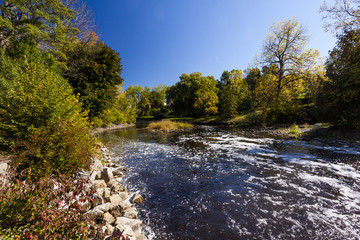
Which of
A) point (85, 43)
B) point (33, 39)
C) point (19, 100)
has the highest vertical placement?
point (85, 43)

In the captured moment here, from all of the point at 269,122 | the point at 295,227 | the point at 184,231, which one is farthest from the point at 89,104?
the point at 269,122

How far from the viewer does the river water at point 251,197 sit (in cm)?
288

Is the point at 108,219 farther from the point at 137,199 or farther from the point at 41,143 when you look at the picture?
the point at 41,143

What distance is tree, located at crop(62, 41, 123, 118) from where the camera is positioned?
15789 millimetres

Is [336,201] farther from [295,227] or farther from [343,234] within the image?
[295,227]

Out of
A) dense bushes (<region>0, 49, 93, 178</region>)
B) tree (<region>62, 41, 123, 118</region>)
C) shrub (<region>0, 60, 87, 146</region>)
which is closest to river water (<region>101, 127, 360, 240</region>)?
dense bushes (<region>0, 49, 93, 178</region>)

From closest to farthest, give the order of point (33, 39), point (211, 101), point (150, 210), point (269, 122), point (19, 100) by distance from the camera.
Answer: point (150, 210) < point (19, 100) < point (33, 39) < point (269, 122) < point (211, 101)

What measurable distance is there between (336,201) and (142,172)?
6209mm

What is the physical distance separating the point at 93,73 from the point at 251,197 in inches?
753

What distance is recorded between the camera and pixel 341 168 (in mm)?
5590

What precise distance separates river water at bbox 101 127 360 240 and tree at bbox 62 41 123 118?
13542mm

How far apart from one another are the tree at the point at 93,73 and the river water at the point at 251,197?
13.5 metres

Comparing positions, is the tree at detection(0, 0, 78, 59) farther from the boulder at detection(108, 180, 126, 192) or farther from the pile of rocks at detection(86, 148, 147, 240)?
the pile of rocks at detection(86, 148, 147, 240)

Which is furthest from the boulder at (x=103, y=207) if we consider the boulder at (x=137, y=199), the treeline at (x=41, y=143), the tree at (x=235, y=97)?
the tree at (x=235, y=97)
